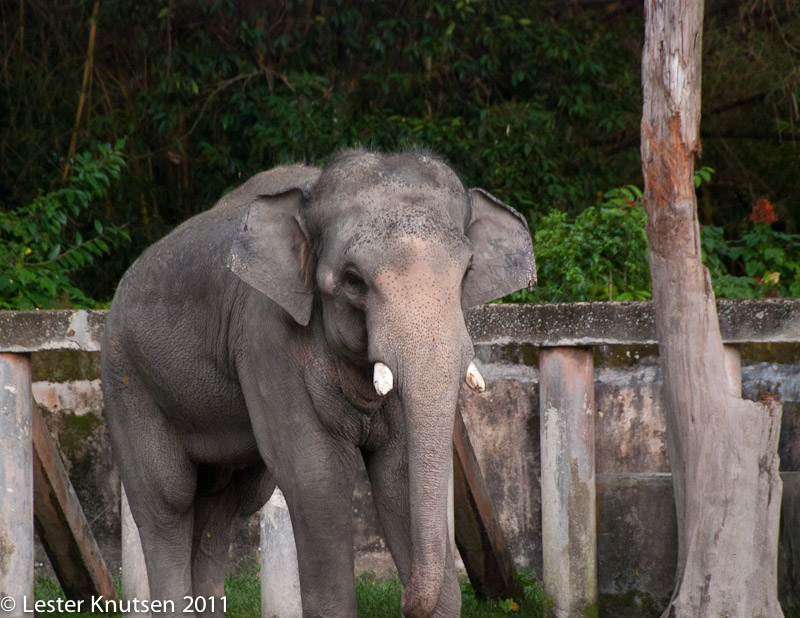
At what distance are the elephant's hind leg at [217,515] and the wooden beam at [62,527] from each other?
4.38ft

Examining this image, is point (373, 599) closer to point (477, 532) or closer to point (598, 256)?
point (477, 532)

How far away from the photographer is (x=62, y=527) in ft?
18.1

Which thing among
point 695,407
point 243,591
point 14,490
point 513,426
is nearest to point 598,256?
point 513,426

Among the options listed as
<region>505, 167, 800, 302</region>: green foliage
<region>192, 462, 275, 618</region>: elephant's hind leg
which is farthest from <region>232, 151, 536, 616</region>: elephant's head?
<region>505, 167, 800, 302</region>: green foliage

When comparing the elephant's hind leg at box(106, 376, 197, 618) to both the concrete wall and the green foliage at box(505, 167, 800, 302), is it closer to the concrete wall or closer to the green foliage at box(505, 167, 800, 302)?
the concrete wall

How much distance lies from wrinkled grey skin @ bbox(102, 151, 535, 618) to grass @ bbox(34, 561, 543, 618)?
126 cm

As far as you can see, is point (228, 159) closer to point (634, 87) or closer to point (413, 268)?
point (634, 87)

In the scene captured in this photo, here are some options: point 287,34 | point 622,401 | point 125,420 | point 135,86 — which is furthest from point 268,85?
point 125,420

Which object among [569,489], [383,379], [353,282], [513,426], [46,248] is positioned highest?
[46,248]

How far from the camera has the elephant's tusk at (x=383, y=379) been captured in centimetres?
291

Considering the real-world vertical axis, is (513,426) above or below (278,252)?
below

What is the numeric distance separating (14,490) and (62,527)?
48 cm

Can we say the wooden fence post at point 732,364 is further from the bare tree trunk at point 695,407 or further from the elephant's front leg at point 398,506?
the elephant's front leg at point 398,506

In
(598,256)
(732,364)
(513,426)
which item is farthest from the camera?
(598,256)
